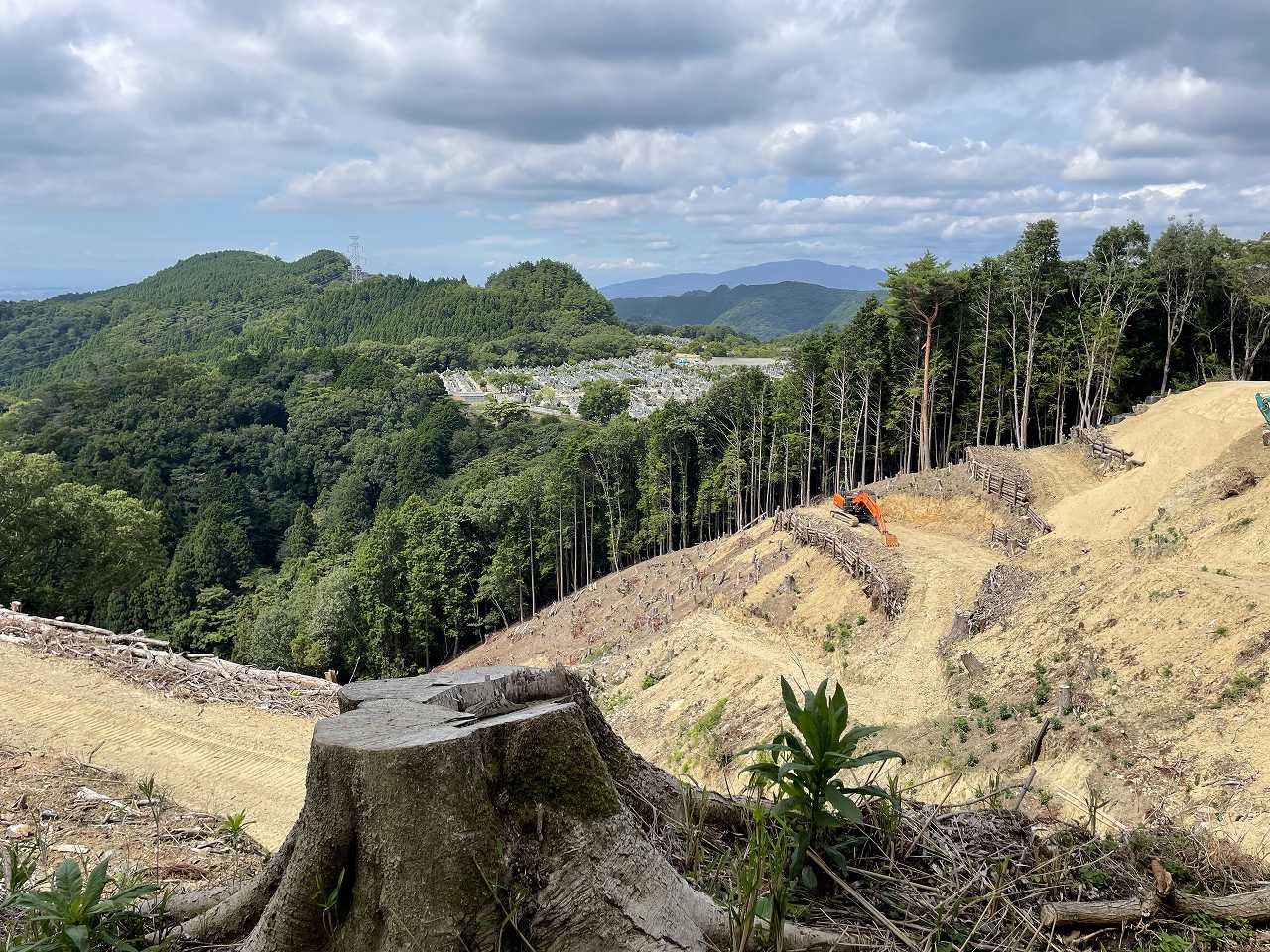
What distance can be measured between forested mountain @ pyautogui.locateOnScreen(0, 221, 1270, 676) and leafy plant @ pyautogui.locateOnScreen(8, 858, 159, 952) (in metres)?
29.0

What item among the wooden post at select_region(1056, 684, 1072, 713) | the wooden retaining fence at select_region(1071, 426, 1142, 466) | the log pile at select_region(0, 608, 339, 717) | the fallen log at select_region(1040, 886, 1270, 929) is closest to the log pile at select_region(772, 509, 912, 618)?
the wooden post at select_region(1056, 684, 1072, 713)

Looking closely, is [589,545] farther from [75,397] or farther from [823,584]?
[75,397]

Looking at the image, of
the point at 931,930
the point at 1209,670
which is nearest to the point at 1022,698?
the point at 1209,670

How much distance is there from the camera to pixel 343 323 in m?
155

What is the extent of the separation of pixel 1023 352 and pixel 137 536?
38433 millimetres

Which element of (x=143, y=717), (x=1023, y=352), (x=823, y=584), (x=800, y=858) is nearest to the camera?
(x=800, y=858)

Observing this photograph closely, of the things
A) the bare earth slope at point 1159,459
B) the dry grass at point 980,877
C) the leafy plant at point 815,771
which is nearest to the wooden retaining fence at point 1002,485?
the bare earth slope at point 1159,459

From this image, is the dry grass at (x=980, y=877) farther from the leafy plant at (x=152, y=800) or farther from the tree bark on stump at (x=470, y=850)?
the leafy plant at (x=152, y=800)

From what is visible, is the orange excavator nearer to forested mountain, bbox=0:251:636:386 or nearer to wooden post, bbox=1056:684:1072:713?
wooden post, bbox=1056:684:1072:713

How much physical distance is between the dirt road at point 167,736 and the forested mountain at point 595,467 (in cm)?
1756

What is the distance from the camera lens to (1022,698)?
12.1 meters

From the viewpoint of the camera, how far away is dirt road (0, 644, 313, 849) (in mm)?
9883

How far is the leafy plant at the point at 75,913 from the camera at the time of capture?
276cm

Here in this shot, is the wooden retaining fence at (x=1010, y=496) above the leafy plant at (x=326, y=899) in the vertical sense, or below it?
below
